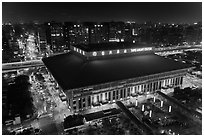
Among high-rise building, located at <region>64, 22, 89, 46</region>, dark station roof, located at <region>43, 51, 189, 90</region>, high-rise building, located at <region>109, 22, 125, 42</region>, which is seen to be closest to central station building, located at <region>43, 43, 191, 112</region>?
dark station roof, located at <region>43, 51, 189, 90</region>

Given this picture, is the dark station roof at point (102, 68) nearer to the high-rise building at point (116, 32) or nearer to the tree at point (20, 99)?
the tree at point (20, 99)

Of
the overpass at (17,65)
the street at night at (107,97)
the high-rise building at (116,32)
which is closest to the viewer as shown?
the street at night at (107,97)

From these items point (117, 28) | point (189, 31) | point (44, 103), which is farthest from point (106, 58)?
point (189, 31)

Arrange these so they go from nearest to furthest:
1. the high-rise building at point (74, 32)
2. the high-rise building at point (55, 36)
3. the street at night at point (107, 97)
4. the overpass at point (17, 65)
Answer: the street at night at point (107, 97) → the overpass at point (17, 65) → the high-rise building at point (55, 36) → the high-rise building at point (74, 32)

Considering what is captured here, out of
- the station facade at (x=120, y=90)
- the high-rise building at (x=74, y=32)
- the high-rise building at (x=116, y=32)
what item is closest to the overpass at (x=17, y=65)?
the high-rise building at (x=74, y=32)

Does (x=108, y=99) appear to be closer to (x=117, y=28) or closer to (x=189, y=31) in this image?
(x=117, y=28)

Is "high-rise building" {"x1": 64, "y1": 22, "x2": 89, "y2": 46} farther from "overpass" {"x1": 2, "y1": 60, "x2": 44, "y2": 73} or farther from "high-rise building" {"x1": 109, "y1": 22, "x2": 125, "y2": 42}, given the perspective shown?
"overpass" {"x1": 2, "y1": 60, "x2": 44, "y2": 73}

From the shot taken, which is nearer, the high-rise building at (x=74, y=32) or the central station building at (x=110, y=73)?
the central station building at (x=110, y=73)
